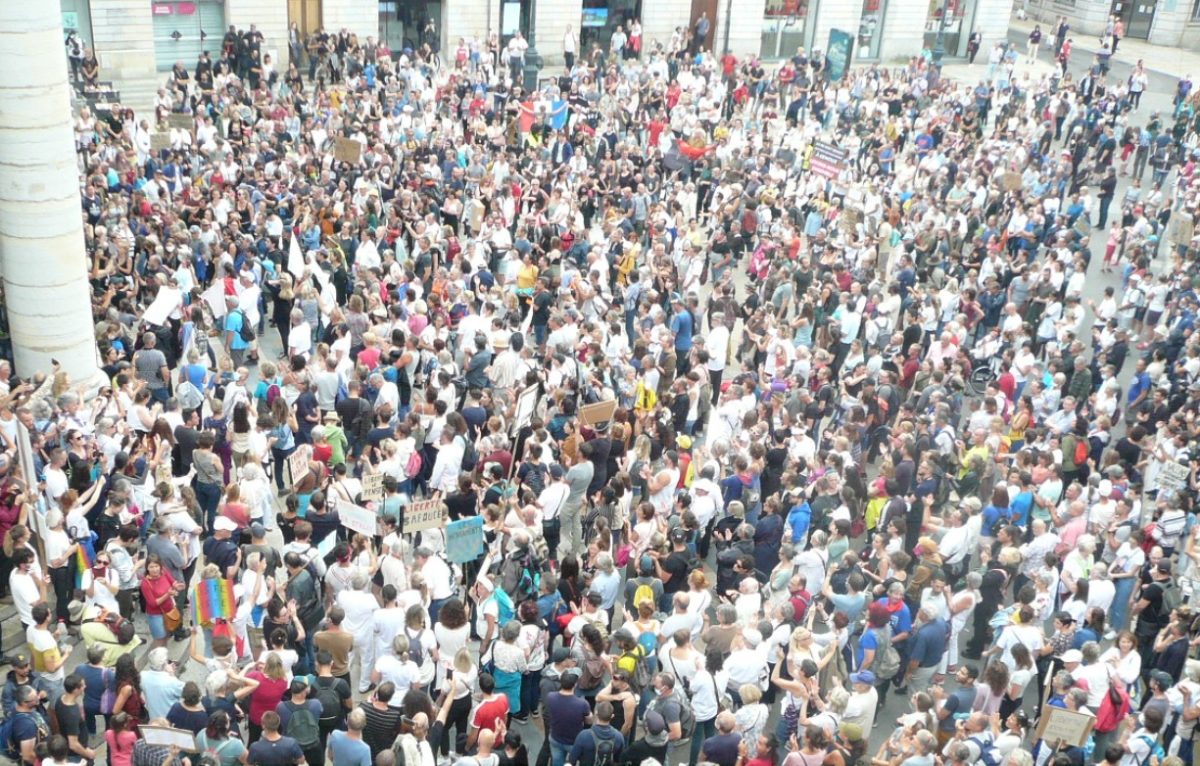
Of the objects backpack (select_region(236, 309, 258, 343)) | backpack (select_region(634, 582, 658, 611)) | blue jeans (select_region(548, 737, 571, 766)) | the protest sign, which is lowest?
blue jeans (select_region(548, 737, 571, 766))

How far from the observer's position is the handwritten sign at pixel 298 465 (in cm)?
1241

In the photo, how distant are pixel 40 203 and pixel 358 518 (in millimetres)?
5973

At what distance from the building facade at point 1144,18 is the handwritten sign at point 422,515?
48068 mm

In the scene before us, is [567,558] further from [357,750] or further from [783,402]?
[783,402]

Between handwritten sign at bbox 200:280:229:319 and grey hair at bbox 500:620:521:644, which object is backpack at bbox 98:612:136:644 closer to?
grey hair at bbox 500:620:521:644

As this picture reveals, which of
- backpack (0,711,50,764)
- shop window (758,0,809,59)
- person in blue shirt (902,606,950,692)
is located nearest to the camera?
backpack (0,711,50,764)

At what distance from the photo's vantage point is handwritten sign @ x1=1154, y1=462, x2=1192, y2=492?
14.3m

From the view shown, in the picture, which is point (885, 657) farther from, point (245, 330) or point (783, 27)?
point (783, 27)

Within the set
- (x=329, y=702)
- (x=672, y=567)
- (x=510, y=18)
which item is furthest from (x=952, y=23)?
(x=329, y=702)

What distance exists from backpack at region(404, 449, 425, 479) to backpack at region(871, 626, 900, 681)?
17.8 feet

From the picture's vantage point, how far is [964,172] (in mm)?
25875

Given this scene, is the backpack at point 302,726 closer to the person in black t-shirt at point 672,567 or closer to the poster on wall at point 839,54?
the person in black t-shirt at point 672,567

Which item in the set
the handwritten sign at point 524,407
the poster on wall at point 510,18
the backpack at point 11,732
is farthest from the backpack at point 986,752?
the poster on wall at point 510,18

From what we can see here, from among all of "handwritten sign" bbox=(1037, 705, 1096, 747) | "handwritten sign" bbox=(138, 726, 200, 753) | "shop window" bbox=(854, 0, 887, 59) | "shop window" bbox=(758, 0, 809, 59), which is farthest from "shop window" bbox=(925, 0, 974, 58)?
"handwritten sign" bbox=(138, 726, 200, 753)
